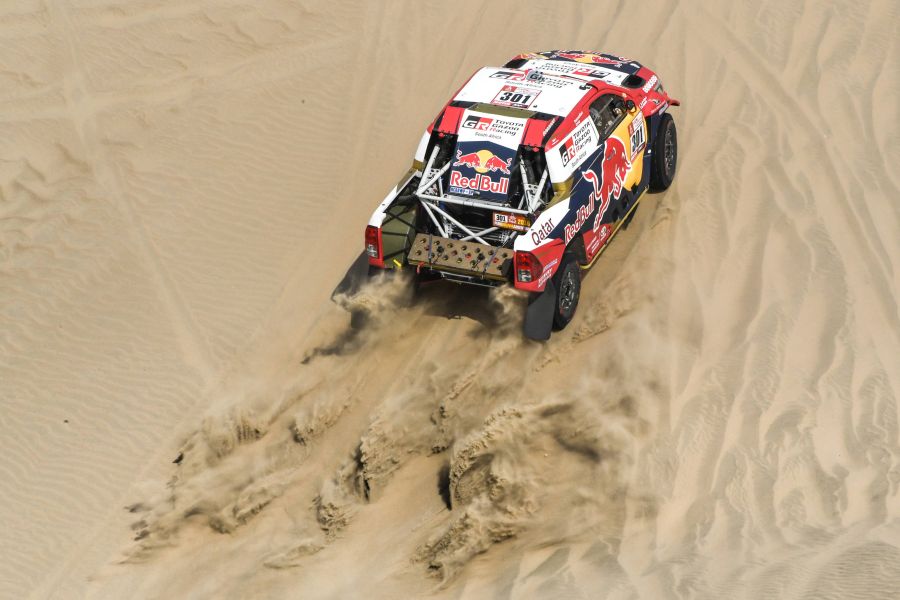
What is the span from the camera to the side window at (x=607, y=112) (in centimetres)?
1017

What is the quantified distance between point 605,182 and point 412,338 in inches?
94.5

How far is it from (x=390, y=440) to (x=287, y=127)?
584cm

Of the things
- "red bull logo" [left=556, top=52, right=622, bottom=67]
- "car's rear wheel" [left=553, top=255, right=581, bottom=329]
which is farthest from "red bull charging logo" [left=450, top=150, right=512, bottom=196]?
"red bull logo" [left=556, top=52, right=622, bottom=67]

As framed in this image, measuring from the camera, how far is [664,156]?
442 inches

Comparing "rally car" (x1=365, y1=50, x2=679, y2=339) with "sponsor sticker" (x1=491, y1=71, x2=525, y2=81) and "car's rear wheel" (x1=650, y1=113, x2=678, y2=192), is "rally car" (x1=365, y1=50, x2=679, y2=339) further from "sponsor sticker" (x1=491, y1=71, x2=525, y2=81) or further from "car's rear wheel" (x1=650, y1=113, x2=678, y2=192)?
"car's rear wheel" (x1=650, y1=113, x2=678, y2=192)

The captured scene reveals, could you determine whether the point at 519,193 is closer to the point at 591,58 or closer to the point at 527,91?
the point at 527,91

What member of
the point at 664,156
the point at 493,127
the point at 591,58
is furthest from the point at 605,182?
the point at 591,58

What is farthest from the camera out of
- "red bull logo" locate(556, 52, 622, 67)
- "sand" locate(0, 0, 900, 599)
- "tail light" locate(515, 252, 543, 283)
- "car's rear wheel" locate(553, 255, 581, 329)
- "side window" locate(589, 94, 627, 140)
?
"red bull logo" locate(556, 52, 622, 67)

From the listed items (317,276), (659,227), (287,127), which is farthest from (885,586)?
(287,127)

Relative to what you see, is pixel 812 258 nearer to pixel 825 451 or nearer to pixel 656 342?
pixel 656 342

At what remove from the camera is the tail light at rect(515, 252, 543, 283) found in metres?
9.04

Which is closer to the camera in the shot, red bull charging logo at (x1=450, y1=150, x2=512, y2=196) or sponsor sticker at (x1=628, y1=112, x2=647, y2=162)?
red bull charging logo at (x1=450, y1=150, x2=512, y2=196)


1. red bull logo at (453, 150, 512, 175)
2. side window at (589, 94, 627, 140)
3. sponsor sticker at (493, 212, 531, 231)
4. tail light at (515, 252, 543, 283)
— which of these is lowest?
tail light at (515, 252, 543, 283)

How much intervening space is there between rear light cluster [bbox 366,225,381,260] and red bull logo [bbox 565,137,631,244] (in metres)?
1.73
